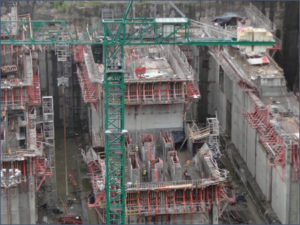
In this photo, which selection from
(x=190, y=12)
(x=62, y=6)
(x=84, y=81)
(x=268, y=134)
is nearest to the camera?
(x=268, y=134)

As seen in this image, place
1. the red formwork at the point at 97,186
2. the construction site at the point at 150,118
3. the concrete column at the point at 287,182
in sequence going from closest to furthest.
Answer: the construction site at the point at 150,118
the red formwork at the point at 97,186
the concrete column at the point at 287,182

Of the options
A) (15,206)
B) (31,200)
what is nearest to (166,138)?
(31,200)

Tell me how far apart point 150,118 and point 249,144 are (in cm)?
905

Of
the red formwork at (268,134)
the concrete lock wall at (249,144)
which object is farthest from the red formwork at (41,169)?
the concrete lock wall at (249,144)

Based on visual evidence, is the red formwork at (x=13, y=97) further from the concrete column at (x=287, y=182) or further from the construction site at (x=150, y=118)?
the concrete column at (x=287, y=182)

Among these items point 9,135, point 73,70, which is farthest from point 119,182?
point 73,70

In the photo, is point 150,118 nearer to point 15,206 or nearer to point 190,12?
point 15,206

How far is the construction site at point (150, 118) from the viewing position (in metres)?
56.0

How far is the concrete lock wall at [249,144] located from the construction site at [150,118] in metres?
0.11

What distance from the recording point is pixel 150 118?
68562 mm

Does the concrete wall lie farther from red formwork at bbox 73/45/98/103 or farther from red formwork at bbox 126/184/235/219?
red formwork at bbox 126/184/235/219

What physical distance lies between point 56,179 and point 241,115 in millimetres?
17594

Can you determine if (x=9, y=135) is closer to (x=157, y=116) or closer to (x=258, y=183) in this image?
(x=157, y=116)

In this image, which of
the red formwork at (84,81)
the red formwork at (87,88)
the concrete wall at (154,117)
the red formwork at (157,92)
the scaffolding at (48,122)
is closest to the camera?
the scaffolding at (48,122)
